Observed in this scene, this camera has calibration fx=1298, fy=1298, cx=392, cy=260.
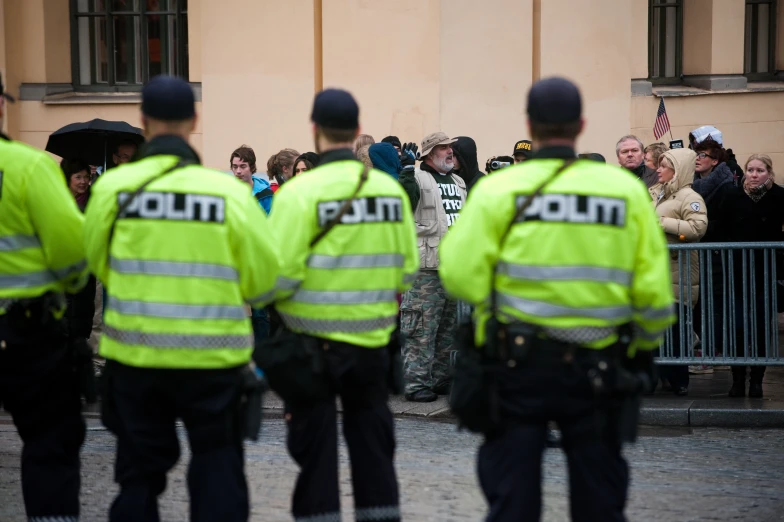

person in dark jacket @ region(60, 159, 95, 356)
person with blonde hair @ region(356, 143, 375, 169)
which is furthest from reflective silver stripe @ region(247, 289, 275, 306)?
Answer: person with blonde hair @ region(356, 143, 375, 169)

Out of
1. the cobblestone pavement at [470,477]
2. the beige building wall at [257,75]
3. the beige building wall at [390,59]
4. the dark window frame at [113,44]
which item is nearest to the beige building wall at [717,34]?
the beige building wall at [390,59]

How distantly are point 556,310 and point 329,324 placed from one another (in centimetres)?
110

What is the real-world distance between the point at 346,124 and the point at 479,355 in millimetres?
1262

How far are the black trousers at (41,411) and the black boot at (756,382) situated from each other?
6159mm

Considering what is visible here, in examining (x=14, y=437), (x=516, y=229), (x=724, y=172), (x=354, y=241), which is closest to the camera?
(x=516, y=229)

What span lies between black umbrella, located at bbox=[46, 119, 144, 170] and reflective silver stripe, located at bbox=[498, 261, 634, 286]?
698 centimetres

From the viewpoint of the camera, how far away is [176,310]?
4719 millimetres

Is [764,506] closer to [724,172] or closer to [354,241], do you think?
[354,241]

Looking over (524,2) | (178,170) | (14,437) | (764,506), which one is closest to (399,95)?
(524,2)

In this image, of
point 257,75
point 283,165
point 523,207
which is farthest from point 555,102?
point 257,75

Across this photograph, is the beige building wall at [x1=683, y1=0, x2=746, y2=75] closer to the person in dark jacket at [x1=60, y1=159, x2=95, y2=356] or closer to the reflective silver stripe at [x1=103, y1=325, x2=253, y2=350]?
the person in dark jacket at [x1=60, y1=159, x2=95, y2=356]

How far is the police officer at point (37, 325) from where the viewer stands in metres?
5.18

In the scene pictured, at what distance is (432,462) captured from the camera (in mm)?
7684

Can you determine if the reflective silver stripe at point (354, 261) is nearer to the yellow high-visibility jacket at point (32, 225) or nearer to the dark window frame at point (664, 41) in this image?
the yellow high-visibility jacket at point (32, 225)
